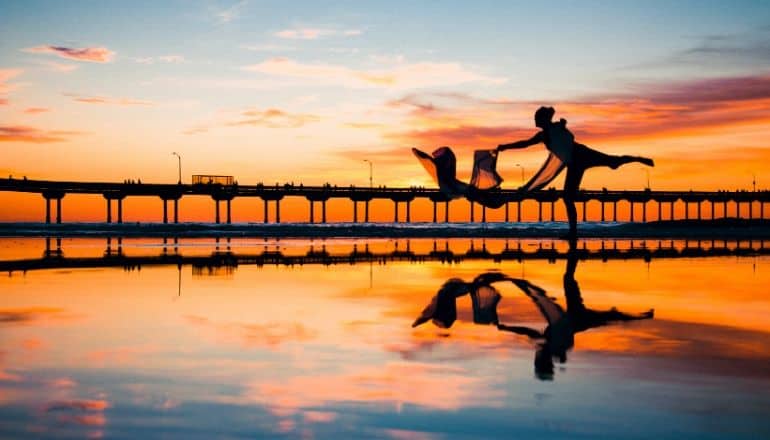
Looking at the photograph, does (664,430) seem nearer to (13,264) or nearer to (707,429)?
(707,429)

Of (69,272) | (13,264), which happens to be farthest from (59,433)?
(13,264)

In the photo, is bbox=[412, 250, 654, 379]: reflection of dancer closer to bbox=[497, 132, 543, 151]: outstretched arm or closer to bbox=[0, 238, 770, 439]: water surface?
bbox=[0, 238, 770, 439]: water surface

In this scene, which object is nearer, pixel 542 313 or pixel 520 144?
pixel 542 313

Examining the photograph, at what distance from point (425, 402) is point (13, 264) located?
74.2ft

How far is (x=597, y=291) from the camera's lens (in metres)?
16.9

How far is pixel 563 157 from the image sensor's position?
31.4 meters

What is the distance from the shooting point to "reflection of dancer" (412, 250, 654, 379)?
9.75 metres

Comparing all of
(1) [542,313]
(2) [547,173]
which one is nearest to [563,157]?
(2) [547,173]

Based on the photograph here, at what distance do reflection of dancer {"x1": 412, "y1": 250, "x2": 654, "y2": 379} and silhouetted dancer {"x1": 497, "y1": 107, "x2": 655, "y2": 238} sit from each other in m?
12.8

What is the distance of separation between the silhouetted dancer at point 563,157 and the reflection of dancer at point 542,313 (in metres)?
12.8

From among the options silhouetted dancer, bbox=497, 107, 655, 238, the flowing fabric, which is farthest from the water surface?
the flowing fabric

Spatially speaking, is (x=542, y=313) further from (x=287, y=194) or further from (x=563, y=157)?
(x=287, y=194)

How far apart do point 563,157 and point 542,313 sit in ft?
63.3

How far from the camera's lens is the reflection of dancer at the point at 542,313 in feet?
32.0
